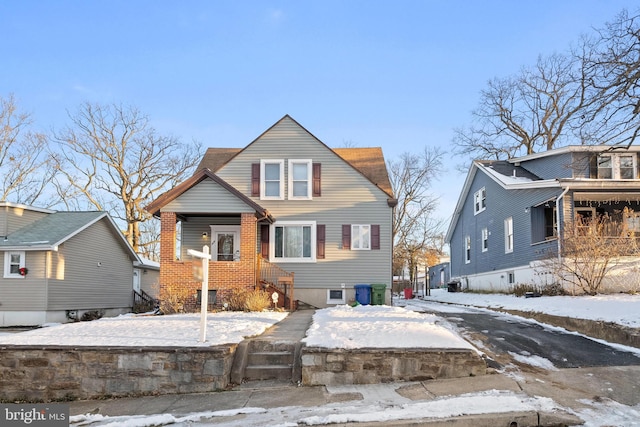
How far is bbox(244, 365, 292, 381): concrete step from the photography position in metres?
7.75

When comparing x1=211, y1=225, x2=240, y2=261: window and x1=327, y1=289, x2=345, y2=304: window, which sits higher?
x1=211, y1=225, x2=240, y2=261: window

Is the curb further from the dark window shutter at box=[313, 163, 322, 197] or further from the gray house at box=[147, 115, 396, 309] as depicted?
the dark window shutter at box=[313, 163, 322, 197]

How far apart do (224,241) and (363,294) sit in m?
5.62

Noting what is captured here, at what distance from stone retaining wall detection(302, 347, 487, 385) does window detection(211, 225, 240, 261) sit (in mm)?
11614

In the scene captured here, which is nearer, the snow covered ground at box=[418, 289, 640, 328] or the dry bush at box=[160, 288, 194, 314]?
the snow covered ground at box=[418, 289, 640, 328]

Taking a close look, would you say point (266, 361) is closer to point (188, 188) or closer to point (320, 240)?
point (188, 188)

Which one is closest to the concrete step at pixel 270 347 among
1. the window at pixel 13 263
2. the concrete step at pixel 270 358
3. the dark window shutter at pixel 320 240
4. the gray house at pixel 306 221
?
the concrete step at pixel 270 358

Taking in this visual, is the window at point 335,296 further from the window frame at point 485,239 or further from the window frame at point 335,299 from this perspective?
the window frame at point 485,239

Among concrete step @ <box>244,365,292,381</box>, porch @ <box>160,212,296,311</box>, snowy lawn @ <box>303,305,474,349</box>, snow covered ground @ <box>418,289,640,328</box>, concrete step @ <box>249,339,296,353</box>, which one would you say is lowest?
concrete step @ <box>244,365,292,381</box>

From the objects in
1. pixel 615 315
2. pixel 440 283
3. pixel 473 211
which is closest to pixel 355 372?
pixel 615 315

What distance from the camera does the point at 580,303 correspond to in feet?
43.3

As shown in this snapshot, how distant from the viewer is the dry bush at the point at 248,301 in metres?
14.7

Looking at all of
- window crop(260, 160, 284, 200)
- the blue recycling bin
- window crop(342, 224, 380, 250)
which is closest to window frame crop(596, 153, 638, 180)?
window crop(342, 224, 380, 250)

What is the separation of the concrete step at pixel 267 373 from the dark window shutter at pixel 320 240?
10725 mm
